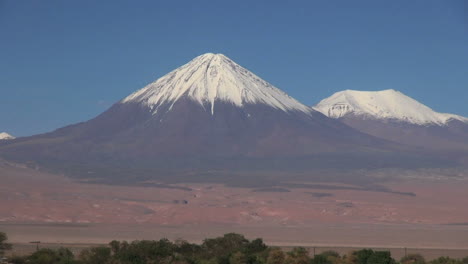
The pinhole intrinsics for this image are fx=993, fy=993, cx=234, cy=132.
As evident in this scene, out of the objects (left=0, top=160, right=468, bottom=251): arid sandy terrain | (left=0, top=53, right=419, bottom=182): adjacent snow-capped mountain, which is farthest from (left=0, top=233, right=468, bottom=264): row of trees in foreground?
(left=0, top=53, right=419, bottom=182): adjacent snow-capped mountain

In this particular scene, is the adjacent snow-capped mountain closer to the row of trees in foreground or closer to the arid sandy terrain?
the arid sandy terrain

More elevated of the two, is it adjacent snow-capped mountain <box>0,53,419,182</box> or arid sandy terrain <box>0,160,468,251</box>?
adjacent snow-capped mountain <box>0,53,419,182</box>

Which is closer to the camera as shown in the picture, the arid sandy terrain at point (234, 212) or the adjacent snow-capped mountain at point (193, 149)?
the arid sandy terrain at point (234, 212)

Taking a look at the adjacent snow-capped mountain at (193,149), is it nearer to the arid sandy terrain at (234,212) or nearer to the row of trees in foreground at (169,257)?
the arid sandy terrain at (234,212)

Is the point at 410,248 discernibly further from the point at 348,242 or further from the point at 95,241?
the point at 95,241

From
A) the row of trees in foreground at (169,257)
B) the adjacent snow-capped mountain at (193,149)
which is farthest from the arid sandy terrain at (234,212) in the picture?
the row of trees in foreground at (169,257)

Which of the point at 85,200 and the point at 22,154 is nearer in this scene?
the point at 85,200

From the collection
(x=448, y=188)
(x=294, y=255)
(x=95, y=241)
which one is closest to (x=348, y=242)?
(x=95, y=241)

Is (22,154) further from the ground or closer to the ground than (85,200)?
further from the ground
